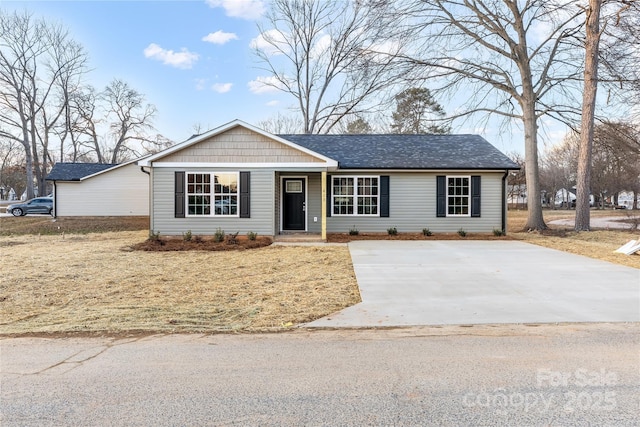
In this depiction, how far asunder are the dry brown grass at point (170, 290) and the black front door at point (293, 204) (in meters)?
4.40

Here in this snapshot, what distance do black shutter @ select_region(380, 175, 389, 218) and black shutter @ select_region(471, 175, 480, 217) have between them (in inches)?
129

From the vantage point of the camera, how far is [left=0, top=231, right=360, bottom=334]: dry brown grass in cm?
510

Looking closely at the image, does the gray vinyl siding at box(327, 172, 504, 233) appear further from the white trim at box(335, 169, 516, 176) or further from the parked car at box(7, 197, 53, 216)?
the parked car at box(7, 197, 53, 216)

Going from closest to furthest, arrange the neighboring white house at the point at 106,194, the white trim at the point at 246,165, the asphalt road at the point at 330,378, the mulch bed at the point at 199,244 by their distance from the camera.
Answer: the asphalt road at the point at 330,378
the mulch bed at the point at 199,244
the white trim at the point at 246,165
the neighboring white house at the point at 106,194

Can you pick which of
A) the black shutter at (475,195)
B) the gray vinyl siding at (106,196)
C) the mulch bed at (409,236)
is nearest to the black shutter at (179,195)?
the mulch bed at (409,236)

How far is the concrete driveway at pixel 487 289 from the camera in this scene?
17.3 feet

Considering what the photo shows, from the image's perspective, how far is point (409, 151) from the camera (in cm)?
1692

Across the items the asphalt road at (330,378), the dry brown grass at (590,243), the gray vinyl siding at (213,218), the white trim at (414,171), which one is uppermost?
the white trim at (414,171)

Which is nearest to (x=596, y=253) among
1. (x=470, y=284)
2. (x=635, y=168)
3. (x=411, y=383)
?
(x=470, y=284)

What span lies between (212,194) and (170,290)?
7.22 meters

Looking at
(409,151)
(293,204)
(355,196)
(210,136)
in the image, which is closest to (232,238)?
(293,204)

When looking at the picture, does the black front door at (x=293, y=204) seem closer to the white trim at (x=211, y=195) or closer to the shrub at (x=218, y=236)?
the white trim at (x=211, y=195)

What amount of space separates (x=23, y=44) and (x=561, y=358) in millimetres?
47460

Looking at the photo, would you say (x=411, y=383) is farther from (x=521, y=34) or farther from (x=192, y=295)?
(x=521, y=34)
